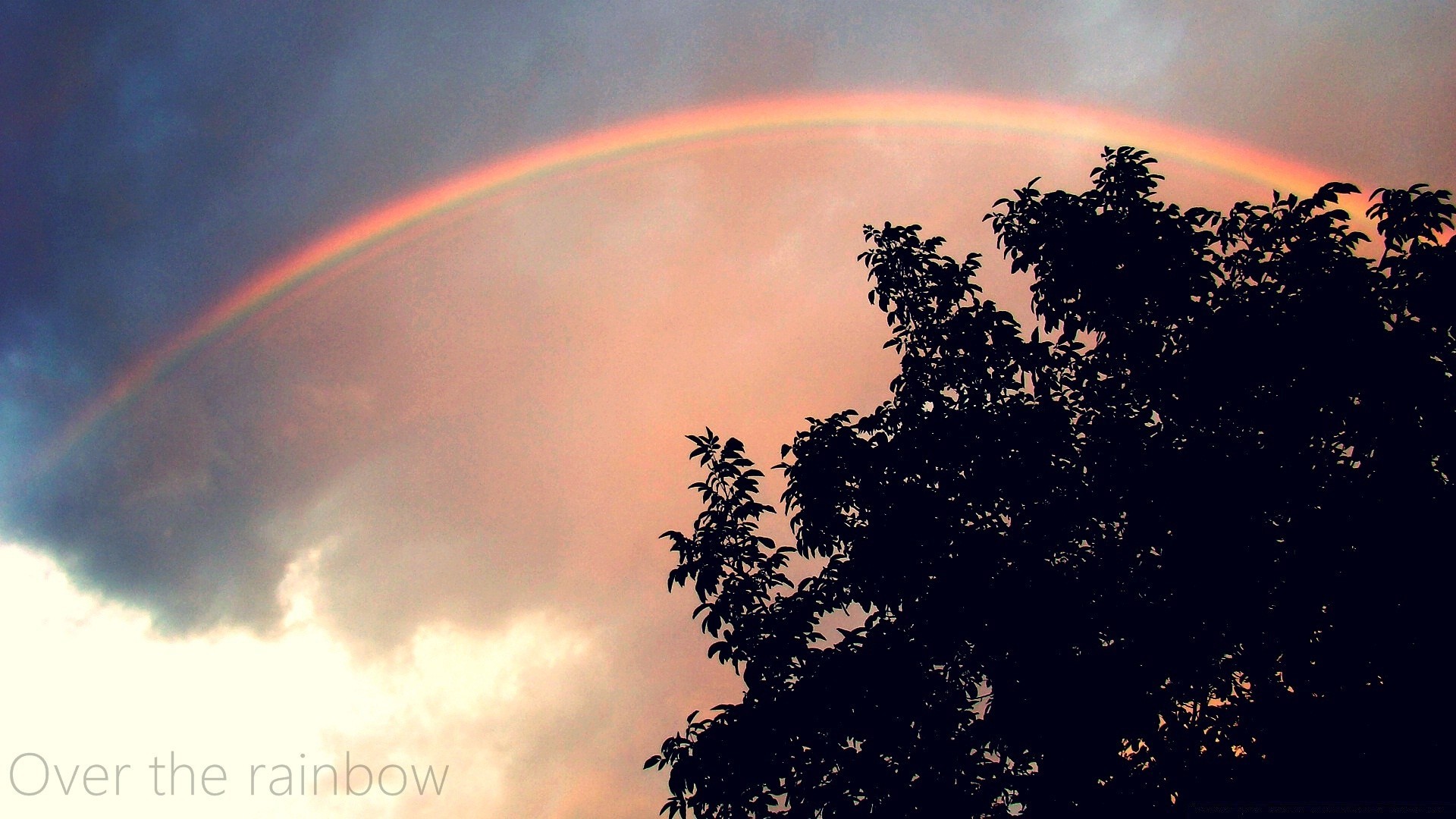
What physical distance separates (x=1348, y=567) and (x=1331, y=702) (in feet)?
4.35

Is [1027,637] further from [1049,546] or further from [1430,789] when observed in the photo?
[1430,789]

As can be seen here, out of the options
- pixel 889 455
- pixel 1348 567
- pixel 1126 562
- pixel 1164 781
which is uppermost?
pixel 889 455

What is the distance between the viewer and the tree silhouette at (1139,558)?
8.90 meters

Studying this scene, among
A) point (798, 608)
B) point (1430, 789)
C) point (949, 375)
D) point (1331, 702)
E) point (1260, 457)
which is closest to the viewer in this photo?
point (1430, 789)

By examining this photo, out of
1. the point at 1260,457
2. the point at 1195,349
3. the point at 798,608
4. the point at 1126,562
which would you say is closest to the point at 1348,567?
the point at 1260,457

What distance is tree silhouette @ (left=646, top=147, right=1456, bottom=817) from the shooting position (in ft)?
29.2

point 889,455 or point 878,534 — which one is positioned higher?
point 889,455

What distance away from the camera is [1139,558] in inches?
397

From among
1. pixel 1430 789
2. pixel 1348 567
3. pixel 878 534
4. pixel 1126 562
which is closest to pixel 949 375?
pixel 878 534

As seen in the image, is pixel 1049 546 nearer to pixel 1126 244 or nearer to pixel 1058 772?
pixel 1058 772

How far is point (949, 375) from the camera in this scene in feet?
36.5

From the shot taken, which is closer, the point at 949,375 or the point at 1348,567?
the point at 1348,567

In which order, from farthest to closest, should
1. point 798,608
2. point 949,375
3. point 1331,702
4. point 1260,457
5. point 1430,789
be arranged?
point 949,375 → point 798,608 → point 1260,457 → point 1331,702 → point 1430,789

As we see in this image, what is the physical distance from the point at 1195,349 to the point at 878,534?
4086 millimetres
